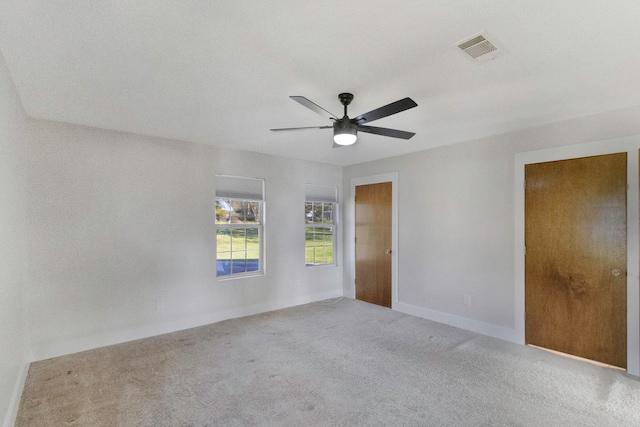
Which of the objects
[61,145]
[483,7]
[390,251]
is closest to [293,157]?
[390,251]

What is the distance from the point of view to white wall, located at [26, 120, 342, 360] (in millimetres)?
3174

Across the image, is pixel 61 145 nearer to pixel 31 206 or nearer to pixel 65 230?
pixel 31 206

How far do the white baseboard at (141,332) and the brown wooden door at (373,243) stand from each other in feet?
4.07

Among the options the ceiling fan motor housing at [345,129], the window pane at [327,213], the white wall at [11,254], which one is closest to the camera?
the white wall at [11,254]

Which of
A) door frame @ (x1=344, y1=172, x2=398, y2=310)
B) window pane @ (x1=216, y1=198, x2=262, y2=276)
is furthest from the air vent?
window pane @ (x1=216, y1=198, x2=262, y2=276)

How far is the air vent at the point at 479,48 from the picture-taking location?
1.79 metres

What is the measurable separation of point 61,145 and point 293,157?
2870mm

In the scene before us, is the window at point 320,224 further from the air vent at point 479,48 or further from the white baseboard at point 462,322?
the air vent at point 479,48

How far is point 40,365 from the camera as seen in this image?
299cm

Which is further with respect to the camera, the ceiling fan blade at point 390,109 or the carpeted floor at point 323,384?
the carpeted floor at point 323,384

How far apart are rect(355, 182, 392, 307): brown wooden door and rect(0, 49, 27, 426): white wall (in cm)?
424

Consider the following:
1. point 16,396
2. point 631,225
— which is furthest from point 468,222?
point 16,396

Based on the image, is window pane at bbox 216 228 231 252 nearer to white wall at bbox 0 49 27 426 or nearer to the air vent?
white wall at bbox 0 49 27 426

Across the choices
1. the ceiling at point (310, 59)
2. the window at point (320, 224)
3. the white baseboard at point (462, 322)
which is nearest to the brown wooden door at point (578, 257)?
the white baseboard at point (462, 322)
